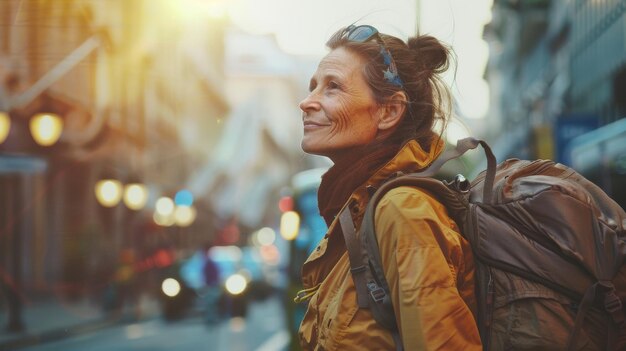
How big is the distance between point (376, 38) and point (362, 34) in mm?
39

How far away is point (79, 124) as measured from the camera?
96.9 ft

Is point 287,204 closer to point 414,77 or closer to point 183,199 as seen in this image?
point 414,77

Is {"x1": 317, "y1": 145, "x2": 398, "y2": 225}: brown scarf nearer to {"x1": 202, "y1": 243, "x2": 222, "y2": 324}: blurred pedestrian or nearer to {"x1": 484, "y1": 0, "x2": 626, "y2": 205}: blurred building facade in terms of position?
{"x1": 484, "y1": 0, "x2": 626, "y2": 205}: blurred building facade

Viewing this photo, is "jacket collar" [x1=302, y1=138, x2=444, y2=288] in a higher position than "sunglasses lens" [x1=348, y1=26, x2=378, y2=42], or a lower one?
lower

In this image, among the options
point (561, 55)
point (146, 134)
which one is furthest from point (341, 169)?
point (146, 134)

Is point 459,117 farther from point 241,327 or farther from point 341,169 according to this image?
point 241,327

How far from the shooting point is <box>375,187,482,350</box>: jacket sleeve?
217 cm

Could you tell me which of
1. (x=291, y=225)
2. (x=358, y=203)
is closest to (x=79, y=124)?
(x=291, y=225)

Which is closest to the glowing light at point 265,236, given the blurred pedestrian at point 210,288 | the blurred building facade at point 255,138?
the blurred building facade at point 255,138

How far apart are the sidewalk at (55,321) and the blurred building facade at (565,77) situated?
908 cm

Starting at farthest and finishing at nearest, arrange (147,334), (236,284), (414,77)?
(236,284) → (147,334) → (414,77)

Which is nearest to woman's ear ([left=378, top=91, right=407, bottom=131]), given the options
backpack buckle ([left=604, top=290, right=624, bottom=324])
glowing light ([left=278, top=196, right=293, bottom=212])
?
backpack buckle ([left=604, top=290, right=624, bottom=324])

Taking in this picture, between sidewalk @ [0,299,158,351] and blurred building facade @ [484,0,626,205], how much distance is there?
29.8 feet

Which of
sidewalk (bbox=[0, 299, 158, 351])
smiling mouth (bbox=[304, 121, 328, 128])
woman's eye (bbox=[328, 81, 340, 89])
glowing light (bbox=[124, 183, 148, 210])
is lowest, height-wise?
sidewalk (bbox=[0, 299, 158, 351])
